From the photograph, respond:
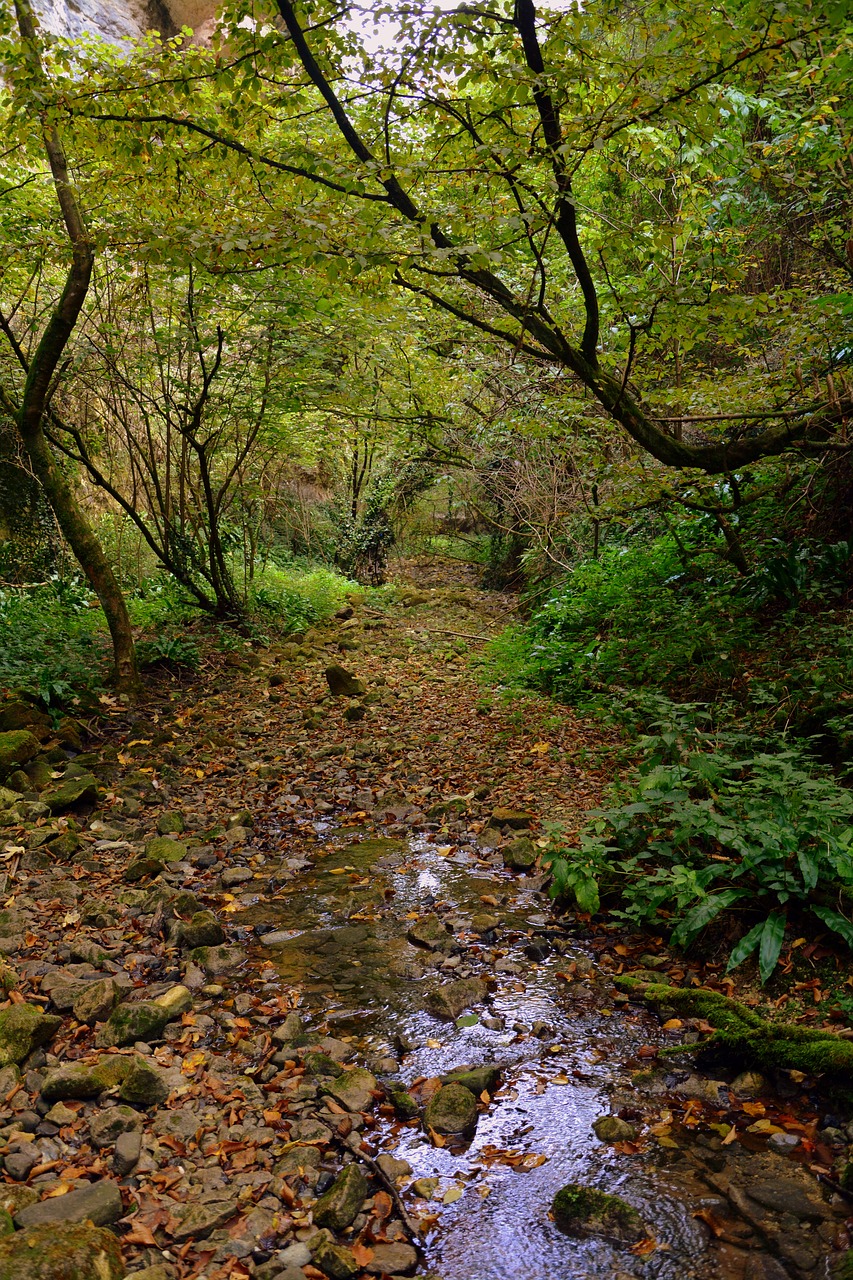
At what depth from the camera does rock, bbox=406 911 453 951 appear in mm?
4160

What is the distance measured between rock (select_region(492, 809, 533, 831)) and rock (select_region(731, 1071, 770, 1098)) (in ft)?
8.85

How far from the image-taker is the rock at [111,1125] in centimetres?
271

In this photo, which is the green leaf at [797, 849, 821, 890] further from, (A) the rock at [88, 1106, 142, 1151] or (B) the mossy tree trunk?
(B) the mossy tree trunk

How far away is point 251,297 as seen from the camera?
8.63m

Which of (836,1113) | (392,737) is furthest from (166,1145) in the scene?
(392,737)

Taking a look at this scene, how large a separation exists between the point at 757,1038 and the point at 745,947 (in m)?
0.45

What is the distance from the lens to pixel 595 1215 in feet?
8.00

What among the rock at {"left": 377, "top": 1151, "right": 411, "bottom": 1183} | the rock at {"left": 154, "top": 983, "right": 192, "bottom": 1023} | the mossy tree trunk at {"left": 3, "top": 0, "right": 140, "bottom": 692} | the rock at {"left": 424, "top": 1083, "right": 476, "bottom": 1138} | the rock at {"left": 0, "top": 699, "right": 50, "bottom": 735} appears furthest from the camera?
the rock at {"left": 0, "top": 699, "right": 50, "bottom": 735}

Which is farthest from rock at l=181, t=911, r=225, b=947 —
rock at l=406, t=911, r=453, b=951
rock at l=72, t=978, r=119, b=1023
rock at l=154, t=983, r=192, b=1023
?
rock at l=406, t=911, r=453, b=951

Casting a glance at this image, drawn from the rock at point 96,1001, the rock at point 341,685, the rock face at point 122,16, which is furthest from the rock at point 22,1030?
the rock face at point 122,16

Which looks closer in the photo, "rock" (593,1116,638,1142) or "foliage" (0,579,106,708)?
"rock" (593,1116,638,1142)

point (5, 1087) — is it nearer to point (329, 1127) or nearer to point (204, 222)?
point (329, 1127)

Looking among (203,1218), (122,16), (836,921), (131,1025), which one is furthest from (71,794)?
(122,16)

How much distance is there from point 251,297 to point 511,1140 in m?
8.51
